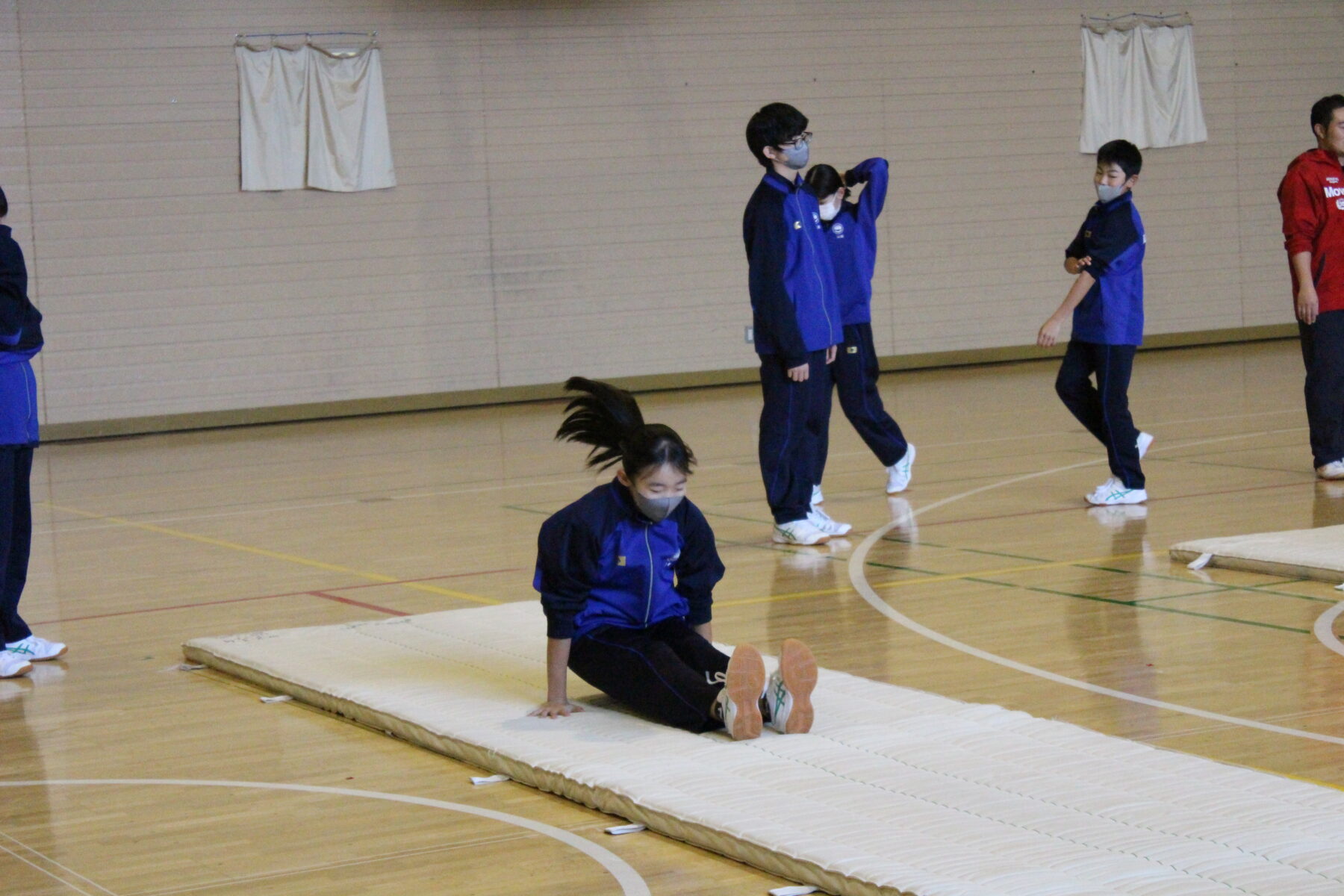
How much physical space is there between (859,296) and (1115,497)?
1.56 meters

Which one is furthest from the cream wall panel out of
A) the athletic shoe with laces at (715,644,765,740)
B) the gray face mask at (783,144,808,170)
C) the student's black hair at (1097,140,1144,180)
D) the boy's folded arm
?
the athletic shoe with laces at (715,644,765,740)

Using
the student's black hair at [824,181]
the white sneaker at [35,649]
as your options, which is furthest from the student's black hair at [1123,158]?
the white sneaker at [35,649]

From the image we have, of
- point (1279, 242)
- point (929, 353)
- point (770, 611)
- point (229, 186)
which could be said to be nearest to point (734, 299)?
point (929, 353)

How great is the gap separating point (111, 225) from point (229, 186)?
3.12ft

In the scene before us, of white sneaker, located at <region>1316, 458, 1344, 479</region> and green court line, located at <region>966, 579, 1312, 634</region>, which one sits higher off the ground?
white sneaker, located at <region>1316, 458, 1344, 479</region>

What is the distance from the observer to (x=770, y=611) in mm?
6043

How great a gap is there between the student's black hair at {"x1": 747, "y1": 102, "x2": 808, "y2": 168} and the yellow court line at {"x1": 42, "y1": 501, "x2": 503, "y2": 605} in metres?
2.10

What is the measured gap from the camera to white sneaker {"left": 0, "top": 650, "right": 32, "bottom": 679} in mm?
5516

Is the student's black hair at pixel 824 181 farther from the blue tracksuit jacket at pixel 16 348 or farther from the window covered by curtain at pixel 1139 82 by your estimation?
the window covered by curtain at pixel 1139 82

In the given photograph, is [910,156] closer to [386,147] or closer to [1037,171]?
[1037,171]

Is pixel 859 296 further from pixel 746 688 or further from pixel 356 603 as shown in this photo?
pixel 746 688

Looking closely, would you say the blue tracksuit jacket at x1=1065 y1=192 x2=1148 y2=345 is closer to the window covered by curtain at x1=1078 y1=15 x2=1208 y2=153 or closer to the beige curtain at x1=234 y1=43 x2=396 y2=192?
the beige curtain at x1=234 y1=43 x2=396 y2=192

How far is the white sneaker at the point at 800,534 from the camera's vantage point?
7.38 metres

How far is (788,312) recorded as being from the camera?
7.17m
